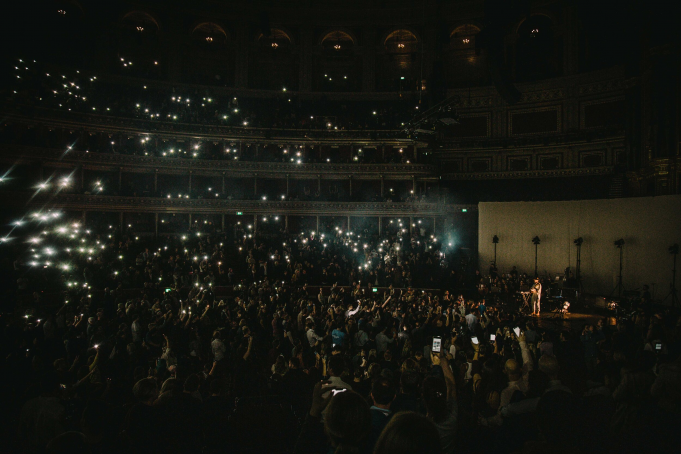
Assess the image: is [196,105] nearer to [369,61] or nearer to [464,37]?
[369,61]

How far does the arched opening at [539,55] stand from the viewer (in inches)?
1102

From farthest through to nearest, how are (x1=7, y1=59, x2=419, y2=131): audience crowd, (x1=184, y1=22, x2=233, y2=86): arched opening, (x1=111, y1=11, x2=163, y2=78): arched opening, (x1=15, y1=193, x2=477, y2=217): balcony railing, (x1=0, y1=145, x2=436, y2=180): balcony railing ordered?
(x1=184, y1=22, x2=233, y2=86): arched opening, (x1=111, y1=11, x2=163, y2=78): arched opening, (x1=15, y1=193, x2=477, y2=217): balcony railing, (x1=7, y1=59, x2=419, y2=131): audience crowd, (x1=0, y1=145, x2=436, y2=180): balcony railing

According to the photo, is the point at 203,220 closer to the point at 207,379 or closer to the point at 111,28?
the point at 111,28

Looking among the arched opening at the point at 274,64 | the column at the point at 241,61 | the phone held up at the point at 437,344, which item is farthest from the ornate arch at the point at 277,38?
the phone held up at the point at 437,344

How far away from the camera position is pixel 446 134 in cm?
3039

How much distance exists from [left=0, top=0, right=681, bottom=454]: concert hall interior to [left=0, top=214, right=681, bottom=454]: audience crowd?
0.11ft

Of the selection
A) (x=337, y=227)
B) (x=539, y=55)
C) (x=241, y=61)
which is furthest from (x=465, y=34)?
(x=337, y=227)

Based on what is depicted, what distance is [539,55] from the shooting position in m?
28.5

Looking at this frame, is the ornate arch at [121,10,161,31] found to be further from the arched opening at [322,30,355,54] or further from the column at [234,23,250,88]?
the arched opening at [322,30,355,54]

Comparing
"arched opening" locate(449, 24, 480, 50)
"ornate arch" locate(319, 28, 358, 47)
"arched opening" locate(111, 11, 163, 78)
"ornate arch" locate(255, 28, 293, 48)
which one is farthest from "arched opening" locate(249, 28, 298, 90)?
"arched opening" locate(449, 24, 480, 50)

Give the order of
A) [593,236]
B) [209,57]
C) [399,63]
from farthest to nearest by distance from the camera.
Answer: [399,63], [209,57], [593,236]

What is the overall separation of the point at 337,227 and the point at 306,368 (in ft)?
69.3

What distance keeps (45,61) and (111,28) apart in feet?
17.9

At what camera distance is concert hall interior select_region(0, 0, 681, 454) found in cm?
385
